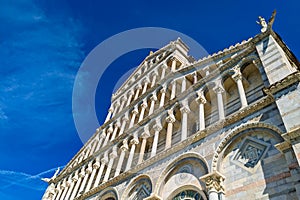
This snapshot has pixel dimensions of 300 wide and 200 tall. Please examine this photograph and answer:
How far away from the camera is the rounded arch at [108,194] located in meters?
11.4

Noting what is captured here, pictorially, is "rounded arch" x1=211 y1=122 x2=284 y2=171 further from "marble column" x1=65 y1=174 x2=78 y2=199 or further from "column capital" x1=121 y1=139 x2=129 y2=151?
"marble column" x1=65 y1=174 x2=78 y2=199

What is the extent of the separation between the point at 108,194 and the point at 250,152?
7066 mm

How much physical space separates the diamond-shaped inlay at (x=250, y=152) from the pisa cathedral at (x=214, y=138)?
3cm

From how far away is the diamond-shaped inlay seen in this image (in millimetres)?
7207

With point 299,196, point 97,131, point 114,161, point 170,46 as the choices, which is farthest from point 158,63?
point 299,196

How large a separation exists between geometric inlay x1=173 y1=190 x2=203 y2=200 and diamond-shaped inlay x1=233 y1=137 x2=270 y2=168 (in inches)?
64.1

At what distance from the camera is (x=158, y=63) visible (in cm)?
1862

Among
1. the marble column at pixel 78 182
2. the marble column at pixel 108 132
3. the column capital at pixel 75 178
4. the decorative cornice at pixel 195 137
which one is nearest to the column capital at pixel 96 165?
the marble column at pixel 78 182

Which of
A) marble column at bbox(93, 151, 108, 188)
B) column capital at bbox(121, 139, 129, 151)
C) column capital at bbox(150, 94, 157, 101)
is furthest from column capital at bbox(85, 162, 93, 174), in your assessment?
column capital at bbox(150, 94, 157, 101)

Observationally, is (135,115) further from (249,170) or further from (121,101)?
(249,170)

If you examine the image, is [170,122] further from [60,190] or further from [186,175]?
[60,190]

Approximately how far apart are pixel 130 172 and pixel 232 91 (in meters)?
5.46

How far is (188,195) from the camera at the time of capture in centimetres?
835

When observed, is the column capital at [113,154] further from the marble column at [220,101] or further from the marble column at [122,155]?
the marble column at [220,101]
